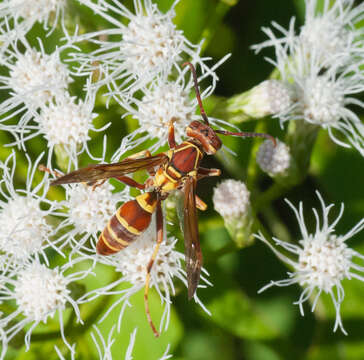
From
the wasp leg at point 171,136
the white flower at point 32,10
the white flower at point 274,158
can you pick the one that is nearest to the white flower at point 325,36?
the white flower at point 274,158

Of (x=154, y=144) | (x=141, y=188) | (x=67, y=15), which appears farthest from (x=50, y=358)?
(x=67, y=15)

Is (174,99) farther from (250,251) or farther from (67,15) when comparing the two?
(250,251)

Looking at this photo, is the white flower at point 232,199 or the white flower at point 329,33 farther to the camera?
the white flower at point 329,33

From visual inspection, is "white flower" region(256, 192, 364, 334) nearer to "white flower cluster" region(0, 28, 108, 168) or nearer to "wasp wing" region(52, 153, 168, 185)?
"wasp wing" region(52, 153, 168, 185)

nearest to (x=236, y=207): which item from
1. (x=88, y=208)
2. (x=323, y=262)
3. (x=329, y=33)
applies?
(x=323, y=262)

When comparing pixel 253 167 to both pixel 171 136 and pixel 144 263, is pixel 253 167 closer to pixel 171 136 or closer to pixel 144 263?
pixel 171 136

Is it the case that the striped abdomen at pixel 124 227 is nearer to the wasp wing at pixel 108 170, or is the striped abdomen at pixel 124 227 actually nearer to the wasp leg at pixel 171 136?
the wasp wing at pixel 108 170

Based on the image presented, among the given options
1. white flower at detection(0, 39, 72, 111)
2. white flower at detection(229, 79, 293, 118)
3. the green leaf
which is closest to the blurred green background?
the green leaf
